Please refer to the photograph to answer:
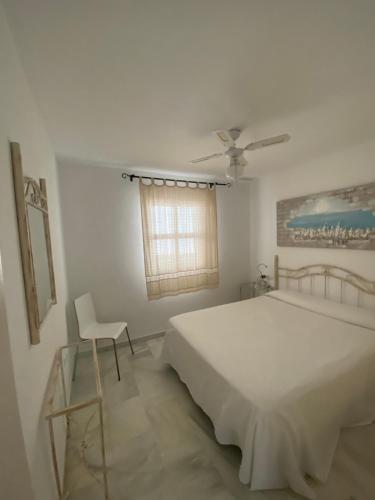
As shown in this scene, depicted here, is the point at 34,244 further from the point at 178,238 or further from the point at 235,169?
the point at 178,238

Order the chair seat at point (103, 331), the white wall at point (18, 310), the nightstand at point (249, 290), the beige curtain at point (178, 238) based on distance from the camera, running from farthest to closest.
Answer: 1. the nightstand at point (249, 290)
2. the beige curtain at point (178, 238)
3. the chair seat at point (103, 331)
4. the white wall at point (18, 310)

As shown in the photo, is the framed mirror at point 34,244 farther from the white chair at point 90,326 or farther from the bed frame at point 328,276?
the bed frame at point 328,276

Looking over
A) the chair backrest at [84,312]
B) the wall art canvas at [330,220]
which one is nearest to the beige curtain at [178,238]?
the chair backrest at [84,312]

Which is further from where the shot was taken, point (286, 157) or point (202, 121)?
point (286, 157)

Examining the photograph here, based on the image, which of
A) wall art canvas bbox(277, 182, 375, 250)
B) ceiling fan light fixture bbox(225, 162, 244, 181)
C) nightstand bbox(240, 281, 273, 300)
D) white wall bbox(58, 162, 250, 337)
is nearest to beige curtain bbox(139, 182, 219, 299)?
white wall bbox(58, 162, 250, 337)

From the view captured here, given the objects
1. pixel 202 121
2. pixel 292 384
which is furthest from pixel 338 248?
pixel 202 121

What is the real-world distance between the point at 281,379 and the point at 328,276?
1.92 meters

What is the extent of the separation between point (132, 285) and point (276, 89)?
2588 millimetres

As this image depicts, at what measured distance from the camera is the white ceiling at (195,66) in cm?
89

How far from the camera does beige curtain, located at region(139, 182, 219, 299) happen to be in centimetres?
294

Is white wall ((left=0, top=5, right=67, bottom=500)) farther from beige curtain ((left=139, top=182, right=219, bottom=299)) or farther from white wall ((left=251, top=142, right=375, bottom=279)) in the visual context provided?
white wall ((left=251, top=142, right=375, bottom=279))

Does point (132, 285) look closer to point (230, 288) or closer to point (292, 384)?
point (230, 288)

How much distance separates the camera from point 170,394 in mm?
1979

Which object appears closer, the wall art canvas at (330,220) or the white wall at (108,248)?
the wall art canvas at (330,220)
